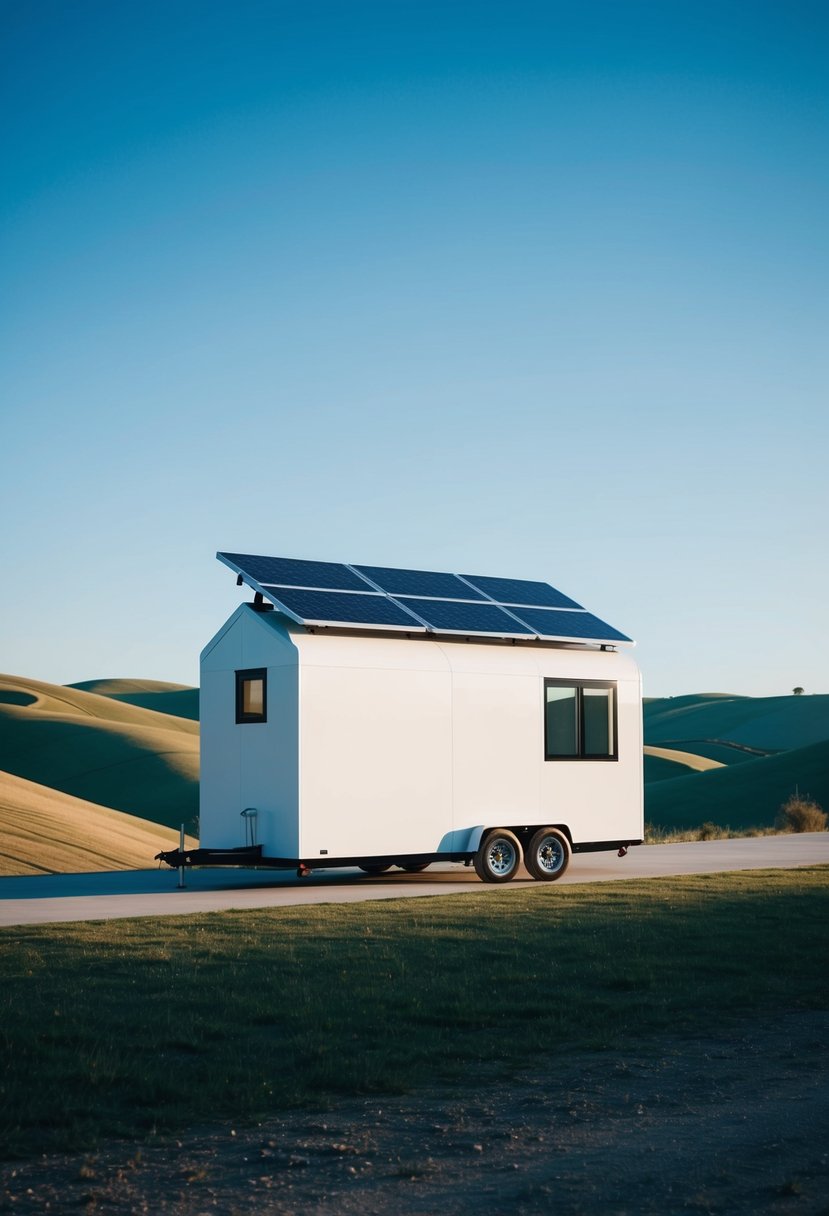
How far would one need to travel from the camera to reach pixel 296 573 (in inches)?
794

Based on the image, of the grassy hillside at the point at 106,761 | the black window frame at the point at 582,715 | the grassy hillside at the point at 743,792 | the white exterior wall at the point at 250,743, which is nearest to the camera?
the white exterior wall at the point at 250,743

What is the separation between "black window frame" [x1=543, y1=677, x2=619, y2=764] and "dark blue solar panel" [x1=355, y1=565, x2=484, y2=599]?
2151 mm

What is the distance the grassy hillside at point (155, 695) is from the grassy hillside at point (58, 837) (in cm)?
12056

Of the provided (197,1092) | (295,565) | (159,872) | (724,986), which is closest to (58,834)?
(159,872)

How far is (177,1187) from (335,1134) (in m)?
1.09

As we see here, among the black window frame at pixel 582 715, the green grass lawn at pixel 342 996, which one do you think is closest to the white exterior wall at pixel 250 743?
the green grass lawn at pixel 342 996

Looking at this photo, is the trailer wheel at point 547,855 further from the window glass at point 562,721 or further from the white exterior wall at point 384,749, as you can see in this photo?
the window glass at point 562,721

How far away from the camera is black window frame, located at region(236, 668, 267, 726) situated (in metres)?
18.7

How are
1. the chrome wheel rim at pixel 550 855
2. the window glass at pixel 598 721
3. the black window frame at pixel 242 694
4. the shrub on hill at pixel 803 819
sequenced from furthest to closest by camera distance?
1. the shrub on hill at pixel 803 819
2. the window glass at pixel 598 721
3. the chrome wheel rim at pixel 550 855
4. the black window frame at pixel 242 694

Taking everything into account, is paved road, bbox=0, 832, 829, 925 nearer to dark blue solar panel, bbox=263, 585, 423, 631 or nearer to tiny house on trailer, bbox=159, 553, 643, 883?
tiny house on trailer, bbox=159, 553, 643, 883

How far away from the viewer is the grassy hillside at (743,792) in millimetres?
68875

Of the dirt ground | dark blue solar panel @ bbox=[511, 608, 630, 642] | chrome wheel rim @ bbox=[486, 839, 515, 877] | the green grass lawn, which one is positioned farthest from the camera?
dark blue solar panel @ bbox=[511, 608, 630, 642]

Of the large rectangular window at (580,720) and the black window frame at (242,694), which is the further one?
the large rectangular window at (580,720)

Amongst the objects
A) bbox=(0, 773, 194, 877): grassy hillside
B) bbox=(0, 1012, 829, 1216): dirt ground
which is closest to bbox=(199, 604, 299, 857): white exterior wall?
bbox=(0, 773, 194, 877): grassy hillside
